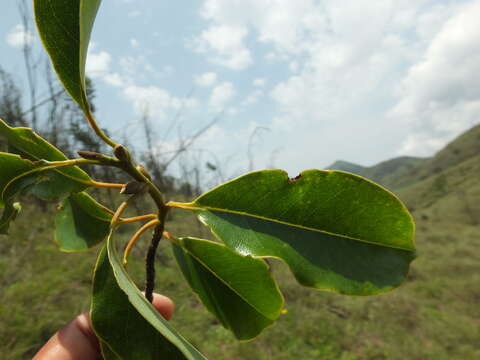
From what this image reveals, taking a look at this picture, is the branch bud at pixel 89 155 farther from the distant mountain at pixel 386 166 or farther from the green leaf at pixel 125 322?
the distant mountain at pixel 386 166

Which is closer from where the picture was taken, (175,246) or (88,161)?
(88,161)

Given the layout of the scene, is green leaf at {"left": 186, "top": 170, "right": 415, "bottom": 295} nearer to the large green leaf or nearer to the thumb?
the large green leaf

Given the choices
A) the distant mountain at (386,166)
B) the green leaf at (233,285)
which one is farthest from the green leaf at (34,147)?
the distant mountain at (386,166)

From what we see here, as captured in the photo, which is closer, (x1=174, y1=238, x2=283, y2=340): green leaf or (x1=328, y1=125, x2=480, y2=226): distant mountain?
(x1=174, y1=238, x2=283, y2=340): green leaf

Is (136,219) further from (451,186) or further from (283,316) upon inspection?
(451,186)

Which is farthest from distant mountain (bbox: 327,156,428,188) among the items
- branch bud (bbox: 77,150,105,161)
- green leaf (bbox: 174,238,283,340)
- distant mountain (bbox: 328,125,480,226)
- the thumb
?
branch bud (bbox: 77,150,105,161)

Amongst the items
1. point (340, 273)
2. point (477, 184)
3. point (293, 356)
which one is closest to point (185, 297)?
point (293, 356)

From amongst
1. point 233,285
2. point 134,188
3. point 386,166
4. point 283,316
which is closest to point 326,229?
point 233,285

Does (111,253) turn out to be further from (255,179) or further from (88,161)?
(255,179)
